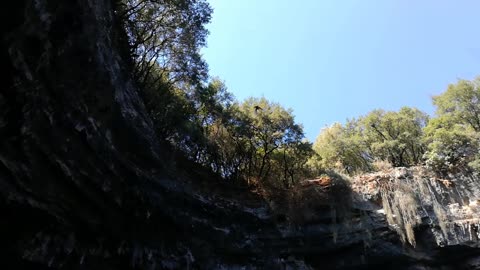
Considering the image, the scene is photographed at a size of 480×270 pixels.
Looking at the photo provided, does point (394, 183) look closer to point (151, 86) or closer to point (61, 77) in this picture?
point (151, 86)

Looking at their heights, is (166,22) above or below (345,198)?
above

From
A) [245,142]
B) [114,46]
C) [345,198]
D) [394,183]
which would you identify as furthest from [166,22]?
[394,183]

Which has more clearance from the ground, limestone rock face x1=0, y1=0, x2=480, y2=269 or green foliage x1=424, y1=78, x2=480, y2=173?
green foliage x1=424, y1=78, x2=480, y2=173

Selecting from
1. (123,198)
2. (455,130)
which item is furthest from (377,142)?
(123,198)

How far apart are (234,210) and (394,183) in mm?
5861

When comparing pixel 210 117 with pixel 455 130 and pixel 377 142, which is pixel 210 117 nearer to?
pixel 455 130

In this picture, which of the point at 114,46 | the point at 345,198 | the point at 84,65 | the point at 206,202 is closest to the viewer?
the point at 84,65

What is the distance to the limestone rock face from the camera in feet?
27.9

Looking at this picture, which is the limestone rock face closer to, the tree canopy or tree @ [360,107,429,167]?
the tree canopy

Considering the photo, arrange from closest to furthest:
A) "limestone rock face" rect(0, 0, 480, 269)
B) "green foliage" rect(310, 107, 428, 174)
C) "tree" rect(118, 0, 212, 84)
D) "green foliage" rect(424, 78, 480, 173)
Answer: "limestone rock face" rect(0, 0, 480, 269), "tree" rect(118, 0, 212, 84), "green foliage" rect(424, 78, 480, 173), "green foliage" rect(310, 107, 428, 174)

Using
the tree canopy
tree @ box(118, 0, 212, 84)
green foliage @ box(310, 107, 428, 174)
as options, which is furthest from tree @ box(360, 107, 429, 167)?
tree @ box(118, 0, 212, 84)

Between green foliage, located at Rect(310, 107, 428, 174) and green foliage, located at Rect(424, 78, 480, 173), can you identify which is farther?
green foliage, located at Rect(310, 107, 428, 174)

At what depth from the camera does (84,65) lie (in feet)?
29.5

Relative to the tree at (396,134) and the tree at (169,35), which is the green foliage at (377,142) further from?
the tree at (169,35)
